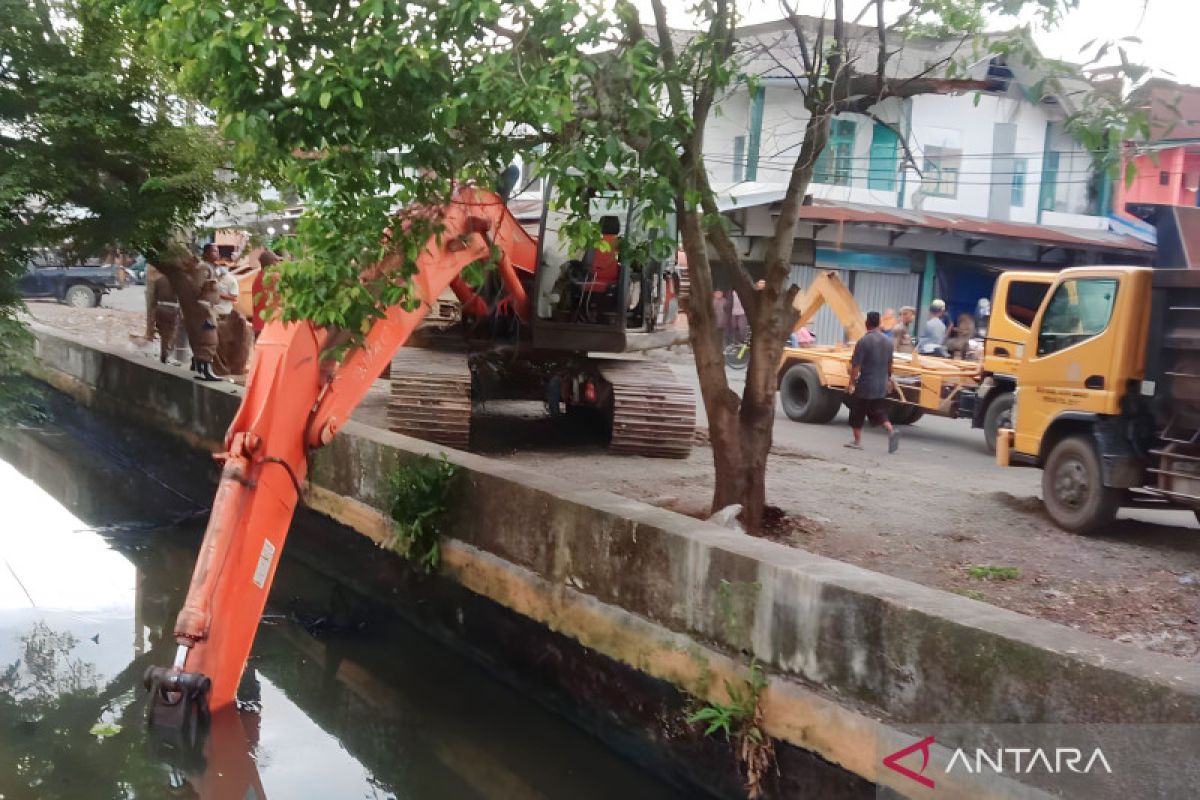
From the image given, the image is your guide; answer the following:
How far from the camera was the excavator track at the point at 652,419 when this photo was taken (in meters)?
11.2

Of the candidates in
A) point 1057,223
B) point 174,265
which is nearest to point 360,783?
point 174,265

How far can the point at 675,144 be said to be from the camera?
6.53 metres

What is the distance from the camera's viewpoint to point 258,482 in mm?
5836

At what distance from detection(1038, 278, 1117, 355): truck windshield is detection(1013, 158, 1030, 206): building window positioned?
1916 cm

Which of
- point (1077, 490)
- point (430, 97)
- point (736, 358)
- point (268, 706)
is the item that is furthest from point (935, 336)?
point (430, 97)

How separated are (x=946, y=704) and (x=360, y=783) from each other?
333 cm

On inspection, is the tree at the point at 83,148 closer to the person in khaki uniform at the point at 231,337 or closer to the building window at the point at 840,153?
the person in khaki uniform at the point at 231,337

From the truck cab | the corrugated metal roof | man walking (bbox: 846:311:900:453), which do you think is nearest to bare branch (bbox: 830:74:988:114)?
man walking (bbox: 846:311:900:453)

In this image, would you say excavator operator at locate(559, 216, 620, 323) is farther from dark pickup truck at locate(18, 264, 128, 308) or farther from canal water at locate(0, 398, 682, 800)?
dark pickup truck at locate(18, 264, 128, 308)

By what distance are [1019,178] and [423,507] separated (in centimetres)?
2290

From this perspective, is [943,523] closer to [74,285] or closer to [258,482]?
[258,482]

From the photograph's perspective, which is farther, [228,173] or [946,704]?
[228,173]

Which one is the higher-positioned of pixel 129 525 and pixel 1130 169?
pixel 1130 169

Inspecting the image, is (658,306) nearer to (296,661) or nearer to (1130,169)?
(296,661)
